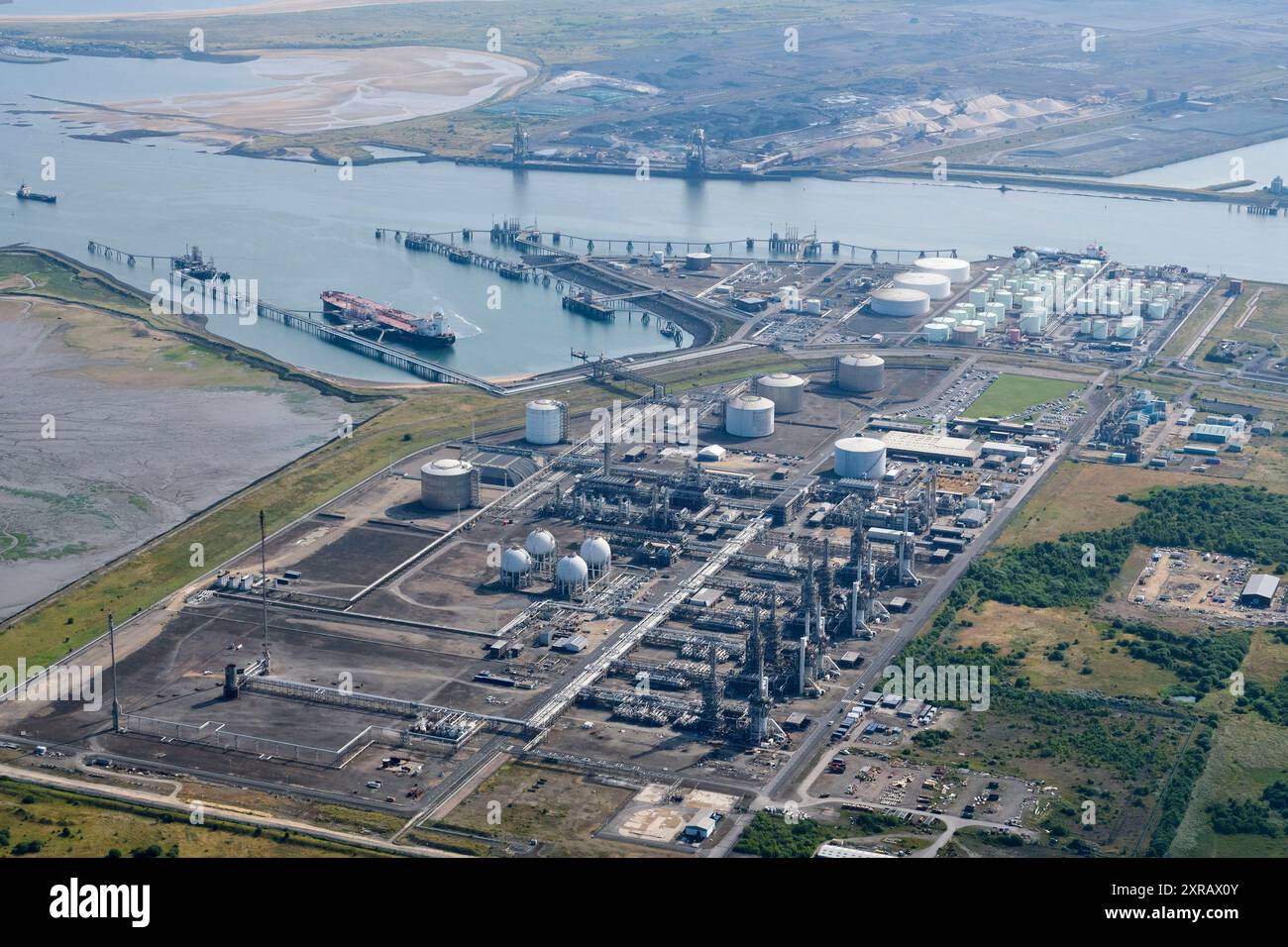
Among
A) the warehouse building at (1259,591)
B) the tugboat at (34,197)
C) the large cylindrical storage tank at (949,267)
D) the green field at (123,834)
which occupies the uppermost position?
the tugboat at (34,197)

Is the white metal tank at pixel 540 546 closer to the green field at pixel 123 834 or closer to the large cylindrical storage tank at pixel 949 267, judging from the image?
the green field at pixel 123 834

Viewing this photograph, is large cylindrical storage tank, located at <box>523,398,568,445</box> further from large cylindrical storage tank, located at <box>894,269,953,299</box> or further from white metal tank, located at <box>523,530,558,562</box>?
large cylindrical storage tank, located at <box>894,269,953,299</box>

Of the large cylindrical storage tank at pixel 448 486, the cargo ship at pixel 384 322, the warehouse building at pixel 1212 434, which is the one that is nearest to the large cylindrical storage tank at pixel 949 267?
the warehouse building at pixel 1212 434

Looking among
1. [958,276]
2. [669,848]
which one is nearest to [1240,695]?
[669,848]

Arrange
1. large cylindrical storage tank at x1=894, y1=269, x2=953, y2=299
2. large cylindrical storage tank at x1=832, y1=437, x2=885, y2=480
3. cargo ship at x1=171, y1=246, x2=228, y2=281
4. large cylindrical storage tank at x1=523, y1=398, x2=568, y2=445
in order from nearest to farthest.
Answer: large cylindrical storage tank at x1=832, y1=437, x2=885, y2=480 → large cylindrical storage tank at x1=523, y1=398, x2=568, y2=445 → large cylindrical storage tank at x1=894, y1=269, x2=953, y2=299 → cargo ship at x1=171, y1=246, x2=228, y2=281

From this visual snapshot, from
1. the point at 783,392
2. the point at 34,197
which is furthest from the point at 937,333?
the point at 34,197

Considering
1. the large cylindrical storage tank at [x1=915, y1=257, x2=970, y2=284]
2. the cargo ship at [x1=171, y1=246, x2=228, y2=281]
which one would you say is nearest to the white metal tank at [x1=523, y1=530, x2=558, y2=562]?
the large cylindrical storage tank at [x1=915, y1=257, x2=970, y2=284]
